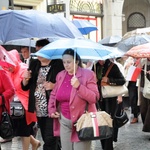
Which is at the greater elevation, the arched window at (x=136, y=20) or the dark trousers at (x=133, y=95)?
the arched window at (x=136, y=20)

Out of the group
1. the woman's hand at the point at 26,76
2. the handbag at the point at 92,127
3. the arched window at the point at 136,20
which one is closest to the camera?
the handbag at the point at 92,127

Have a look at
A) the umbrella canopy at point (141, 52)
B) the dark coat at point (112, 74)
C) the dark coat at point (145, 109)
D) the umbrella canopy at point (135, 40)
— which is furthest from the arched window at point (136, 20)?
the dark coat at point (112, 74)

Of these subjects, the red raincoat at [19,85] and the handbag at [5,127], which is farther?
the red raincoat at [19,85]

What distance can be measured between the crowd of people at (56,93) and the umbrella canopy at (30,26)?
415mm

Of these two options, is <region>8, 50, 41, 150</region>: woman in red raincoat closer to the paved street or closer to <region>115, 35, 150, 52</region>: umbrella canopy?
the paved street

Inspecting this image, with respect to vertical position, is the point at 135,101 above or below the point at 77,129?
below

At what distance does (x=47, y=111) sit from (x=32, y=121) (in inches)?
30.5

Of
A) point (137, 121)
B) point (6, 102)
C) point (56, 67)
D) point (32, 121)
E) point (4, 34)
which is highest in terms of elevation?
point (4, 34)

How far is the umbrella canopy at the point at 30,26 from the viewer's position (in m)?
5.49

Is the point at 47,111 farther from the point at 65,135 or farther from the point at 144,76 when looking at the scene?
the point at 144,76

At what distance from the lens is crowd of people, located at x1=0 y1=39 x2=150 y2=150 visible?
500 centimetres

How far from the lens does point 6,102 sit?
217 inches

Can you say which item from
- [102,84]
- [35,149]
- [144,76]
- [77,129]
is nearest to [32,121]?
[35,149]

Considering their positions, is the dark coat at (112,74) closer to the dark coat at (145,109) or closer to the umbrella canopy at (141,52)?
the umbrella canopy at (141,52)
